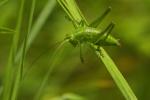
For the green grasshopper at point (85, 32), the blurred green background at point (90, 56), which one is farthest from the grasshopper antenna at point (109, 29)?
the blurred green background at point (90, 56)

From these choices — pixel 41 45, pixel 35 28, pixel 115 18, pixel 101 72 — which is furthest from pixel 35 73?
pixel 35 28

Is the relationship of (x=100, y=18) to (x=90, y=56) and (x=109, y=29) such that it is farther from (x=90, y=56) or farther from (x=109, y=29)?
(x=90, y=56)

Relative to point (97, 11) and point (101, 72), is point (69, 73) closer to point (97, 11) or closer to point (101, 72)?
point (101, 72)

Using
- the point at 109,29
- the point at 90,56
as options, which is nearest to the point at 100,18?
the point at 109,29

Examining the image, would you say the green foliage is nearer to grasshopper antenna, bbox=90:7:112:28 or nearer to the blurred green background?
grasshopper antenna, bbox=90:7:112:28

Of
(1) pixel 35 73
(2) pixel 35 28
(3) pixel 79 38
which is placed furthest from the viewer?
(1) pixel 35 73
